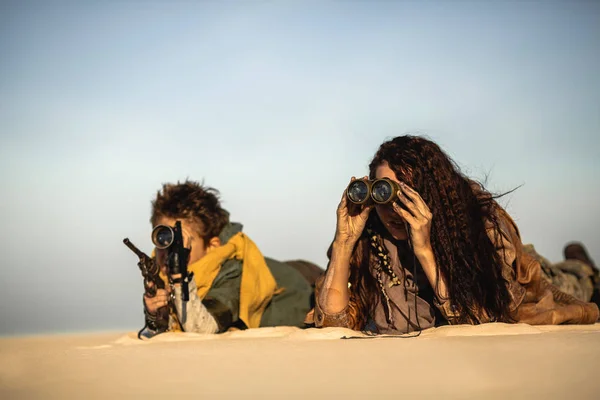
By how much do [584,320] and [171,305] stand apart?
277cm

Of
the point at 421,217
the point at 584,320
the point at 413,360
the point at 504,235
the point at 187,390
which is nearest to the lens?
the point at 187,390

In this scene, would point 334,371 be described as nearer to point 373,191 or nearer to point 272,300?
point 373,191

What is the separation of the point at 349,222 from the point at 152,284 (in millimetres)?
1569

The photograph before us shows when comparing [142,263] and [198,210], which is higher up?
[198,210]

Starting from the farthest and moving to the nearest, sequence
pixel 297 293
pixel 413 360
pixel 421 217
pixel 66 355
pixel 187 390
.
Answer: pixel 297 293, pixel 421 217, pixel 66 355, pixel 413 360, pixel 187 390

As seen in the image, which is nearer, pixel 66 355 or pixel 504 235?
pixel 66 355

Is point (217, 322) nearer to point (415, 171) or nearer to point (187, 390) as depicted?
point (415, 171)

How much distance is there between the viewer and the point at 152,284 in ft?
15.3

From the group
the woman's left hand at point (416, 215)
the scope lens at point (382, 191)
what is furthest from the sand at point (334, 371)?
the scope lens at point (382, 191)

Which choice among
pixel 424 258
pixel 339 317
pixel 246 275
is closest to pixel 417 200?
pixel 424 258

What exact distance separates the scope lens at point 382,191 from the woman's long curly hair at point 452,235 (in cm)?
29

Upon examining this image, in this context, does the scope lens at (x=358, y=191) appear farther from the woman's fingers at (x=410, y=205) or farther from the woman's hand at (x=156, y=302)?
the woman's hand at (x=156, y=302)

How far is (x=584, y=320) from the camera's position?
4.25 m

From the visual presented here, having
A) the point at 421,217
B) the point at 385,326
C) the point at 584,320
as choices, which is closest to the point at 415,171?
the point at 421,217
